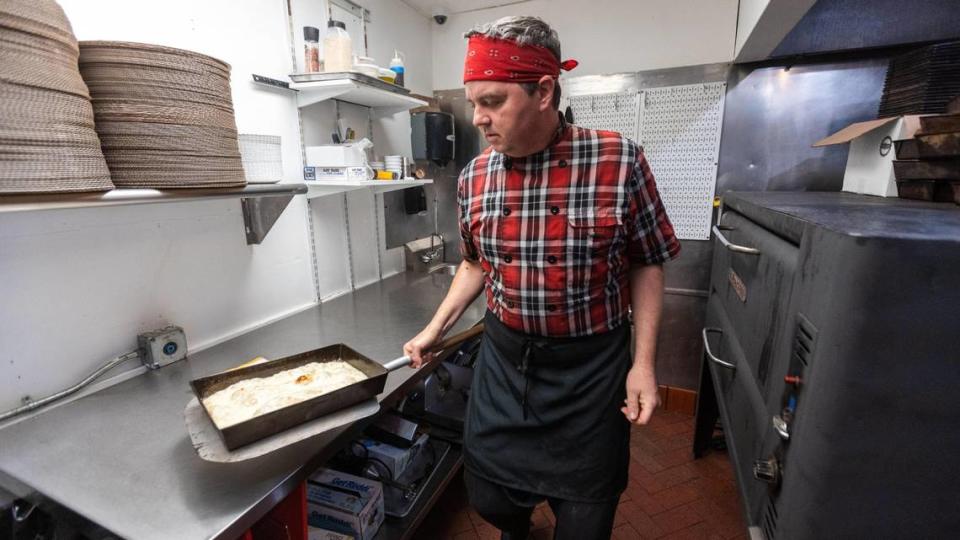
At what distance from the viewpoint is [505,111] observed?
977 mm

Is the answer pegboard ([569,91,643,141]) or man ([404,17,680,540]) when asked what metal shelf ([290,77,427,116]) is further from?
pegboard ([569,91,643,141])

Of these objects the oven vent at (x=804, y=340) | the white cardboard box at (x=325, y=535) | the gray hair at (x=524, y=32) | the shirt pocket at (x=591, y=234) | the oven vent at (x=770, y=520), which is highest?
the gray hair at (x=524, y=32)

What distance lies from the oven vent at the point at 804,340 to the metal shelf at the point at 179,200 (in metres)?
1.36

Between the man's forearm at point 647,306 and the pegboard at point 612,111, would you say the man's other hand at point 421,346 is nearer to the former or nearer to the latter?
the man's forearm at point 647,306

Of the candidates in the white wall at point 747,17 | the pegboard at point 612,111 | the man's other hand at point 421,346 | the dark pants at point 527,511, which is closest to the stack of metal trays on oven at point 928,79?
the white wall at point 747,17

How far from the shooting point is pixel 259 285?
1.76 meters

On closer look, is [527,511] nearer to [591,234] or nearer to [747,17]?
[591,234]

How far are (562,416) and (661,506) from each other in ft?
3.97

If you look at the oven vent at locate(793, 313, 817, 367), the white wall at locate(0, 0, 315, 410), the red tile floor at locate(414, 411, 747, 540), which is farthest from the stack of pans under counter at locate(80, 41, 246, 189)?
the red tile floor at locate(414, 411, 747, 540)

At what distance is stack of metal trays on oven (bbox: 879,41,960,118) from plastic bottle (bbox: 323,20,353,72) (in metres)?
2.12

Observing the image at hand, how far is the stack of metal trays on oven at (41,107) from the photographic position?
0.75 m

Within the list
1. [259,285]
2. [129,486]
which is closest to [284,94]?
[259,285]

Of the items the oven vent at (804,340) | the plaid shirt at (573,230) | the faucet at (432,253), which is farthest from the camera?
the faucet at (432,253)

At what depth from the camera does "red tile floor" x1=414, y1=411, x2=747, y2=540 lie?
178 cm
